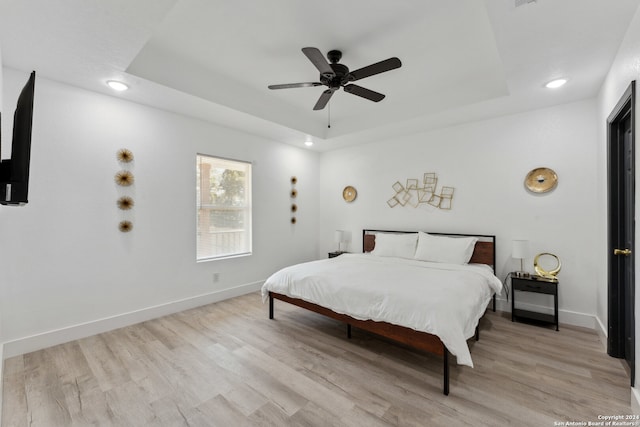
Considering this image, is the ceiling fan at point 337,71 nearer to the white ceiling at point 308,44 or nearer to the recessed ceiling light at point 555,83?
the white ceiling at point 308,44

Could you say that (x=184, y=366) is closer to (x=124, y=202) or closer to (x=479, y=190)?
(x=124, y=202)

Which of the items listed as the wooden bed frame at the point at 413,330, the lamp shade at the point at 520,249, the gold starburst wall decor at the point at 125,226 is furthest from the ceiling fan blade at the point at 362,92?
the gold starburst wall decor at the point at 125,226

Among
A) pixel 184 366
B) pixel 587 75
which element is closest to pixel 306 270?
pixel 184 366

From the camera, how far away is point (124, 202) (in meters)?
3.19

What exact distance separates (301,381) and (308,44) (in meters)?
2.87

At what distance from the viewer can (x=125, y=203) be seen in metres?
3.20

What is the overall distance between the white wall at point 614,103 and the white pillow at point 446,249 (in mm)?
1245

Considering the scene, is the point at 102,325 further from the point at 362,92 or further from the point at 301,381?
the point at 362,92

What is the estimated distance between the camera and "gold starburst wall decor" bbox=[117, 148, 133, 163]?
125 inches

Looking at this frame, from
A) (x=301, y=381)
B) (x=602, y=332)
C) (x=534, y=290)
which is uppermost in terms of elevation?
(x=534, y=290)

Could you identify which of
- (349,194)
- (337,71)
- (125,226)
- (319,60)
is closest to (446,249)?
(349,194)

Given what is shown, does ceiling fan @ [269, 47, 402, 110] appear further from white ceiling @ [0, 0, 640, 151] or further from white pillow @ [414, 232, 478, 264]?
white pillow @ [414, 232, 478, 264]

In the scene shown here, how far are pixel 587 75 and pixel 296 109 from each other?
3.28 m

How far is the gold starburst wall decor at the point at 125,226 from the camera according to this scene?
3178mm
